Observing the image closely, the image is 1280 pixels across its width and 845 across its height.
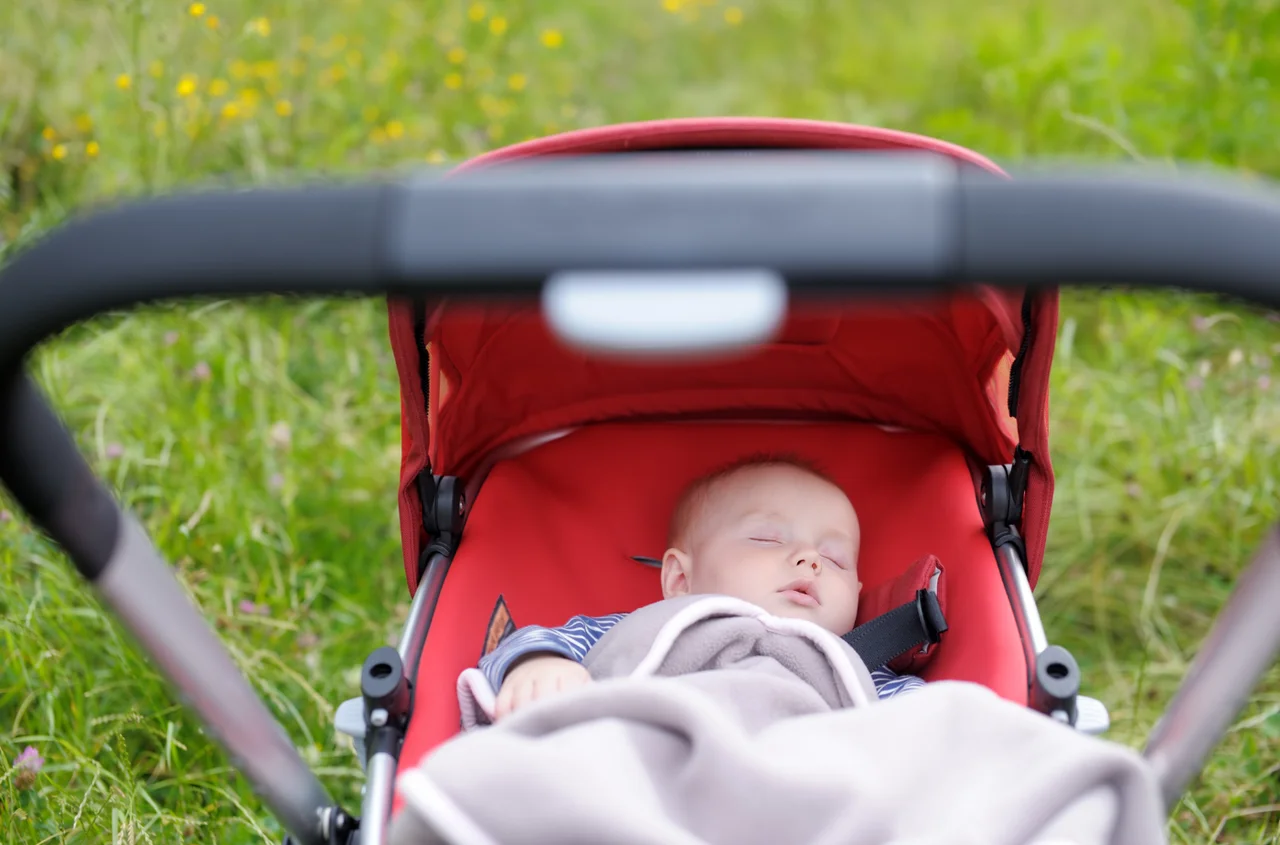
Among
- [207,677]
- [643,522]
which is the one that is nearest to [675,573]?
[643,522]

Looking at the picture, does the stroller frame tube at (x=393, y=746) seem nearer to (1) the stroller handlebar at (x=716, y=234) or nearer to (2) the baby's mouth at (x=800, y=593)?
(2) the baby's mouth at (x=800, y=593)

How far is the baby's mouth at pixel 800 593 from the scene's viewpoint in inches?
70.6

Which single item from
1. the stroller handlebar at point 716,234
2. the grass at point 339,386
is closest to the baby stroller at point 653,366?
the stroller handlebar at point 716,234

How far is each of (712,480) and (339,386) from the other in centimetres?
123

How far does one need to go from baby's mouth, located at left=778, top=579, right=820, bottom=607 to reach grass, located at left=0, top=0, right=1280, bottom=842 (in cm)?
74

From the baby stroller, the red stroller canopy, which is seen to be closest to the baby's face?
the baby stroller

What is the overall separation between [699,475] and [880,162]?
53.3 inches

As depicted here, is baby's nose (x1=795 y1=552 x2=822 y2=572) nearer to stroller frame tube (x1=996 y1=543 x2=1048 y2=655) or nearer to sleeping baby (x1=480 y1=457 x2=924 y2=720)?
sleeping baby (x1=480 y1=457 x2=924 y2=720)

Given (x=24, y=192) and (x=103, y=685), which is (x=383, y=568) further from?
(x=24, y=192)

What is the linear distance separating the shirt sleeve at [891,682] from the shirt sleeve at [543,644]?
0.42m

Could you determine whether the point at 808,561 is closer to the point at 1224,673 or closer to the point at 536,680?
the point at 536,680

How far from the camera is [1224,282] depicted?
787 millimetres

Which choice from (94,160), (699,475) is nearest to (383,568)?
(699,475)

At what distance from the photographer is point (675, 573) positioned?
1.96 metres
